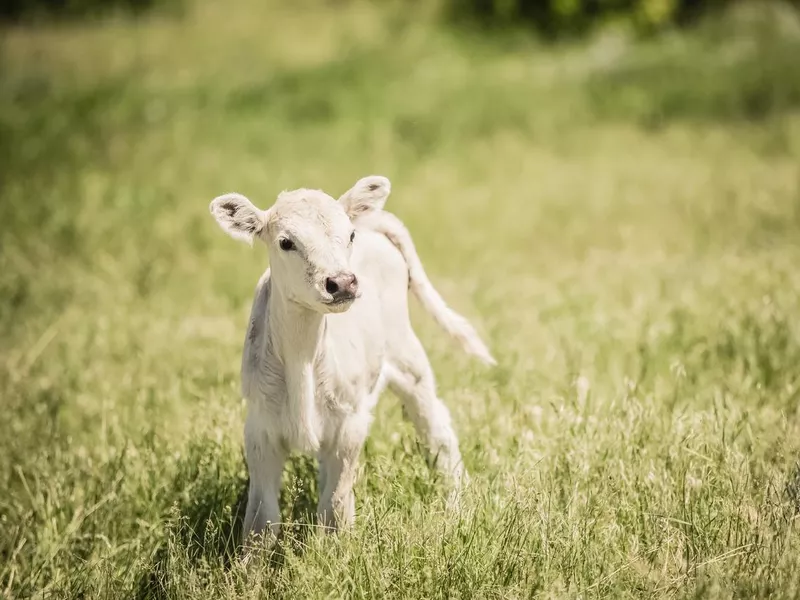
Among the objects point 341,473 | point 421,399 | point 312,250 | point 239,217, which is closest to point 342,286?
point 312,250

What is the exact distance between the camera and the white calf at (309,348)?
387cm

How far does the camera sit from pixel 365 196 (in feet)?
13.9

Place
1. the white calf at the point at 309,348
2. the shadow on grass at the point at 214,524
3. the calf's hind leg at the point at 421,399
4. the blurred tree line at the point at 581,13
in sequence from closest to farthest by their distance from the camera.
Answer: the white calf at the point at 309,348 → the shadow on grass at the point at 214,524 → the calf's hind leg at the point at 421,399 → the blurred tree line at the point at 581,13

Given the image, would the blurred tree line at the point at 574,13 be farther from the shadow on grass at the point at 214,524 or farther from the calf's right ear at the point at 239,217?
the calf's right ear at the point at 239,217

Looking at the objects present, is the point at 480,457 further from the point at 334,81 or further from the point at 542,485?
the point at 334,81

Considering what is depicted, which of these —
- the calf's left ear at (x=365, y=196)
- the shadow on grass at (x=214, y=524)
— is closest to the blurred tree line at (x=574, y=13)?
the calf's left ear at (x=365, y=196)

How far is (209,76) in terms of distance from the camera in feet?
54.2

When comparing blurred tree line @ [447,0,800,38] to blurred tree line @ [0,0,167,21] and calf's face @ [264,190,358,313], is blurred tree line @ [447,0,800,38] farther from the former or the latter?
calf's face @ [264,190,358,313]

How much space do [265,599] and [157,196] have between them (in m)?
7.90

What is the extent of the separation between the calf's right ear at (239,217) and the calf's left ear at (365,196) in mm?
365

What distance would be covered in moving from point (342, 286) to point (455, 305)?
4.44 meters

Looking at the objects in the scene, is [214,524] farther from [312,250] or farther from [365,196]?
[365,196]

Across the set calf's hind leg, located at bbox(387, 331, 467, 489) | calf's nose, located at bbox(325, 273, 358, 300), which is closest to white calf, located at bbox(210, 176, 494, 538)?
calf's nose, located at bbox(325, 273, 358, 300)

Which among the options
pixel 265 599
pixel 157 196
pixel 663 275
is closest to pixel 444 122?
pixel 157 196
